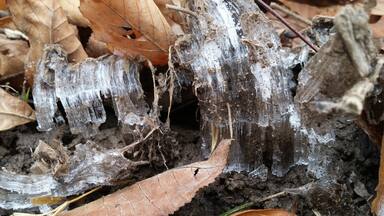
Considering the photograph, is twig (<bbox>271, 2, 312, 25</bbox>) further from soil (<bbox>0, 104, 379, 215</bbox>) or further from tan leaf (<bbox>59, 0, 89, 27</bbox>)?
tan leaf (<bbox>59, 0, 89, 27</bbox>)

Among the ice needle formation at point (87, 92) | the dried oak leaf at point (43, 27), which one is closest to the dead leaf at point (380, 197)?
the ice needle formation at point (87, 92)

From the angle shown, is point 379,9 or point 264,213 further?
point 379,9

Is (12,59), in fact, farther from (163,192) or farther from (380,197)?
(380,197)

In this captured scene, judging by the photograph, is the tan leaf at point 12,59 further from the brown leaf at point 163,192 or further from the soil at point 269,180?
the brown leaf at point 163,192

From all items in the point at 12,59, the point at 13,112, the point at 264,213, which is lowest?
the point at 264,213

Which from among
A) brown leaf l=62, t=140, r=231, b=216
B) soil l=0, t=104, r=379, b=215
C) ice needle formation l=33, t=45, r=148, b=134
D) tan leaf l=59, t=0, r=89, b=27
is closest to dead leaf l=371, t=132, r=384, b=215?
soil l=0, t=104, r=379, b=215

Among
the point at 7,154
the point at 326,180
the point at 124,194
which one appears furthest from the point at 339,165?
the point at 7,154

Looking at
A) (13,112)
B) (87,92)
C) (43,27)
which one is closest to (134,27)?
(87,92)
